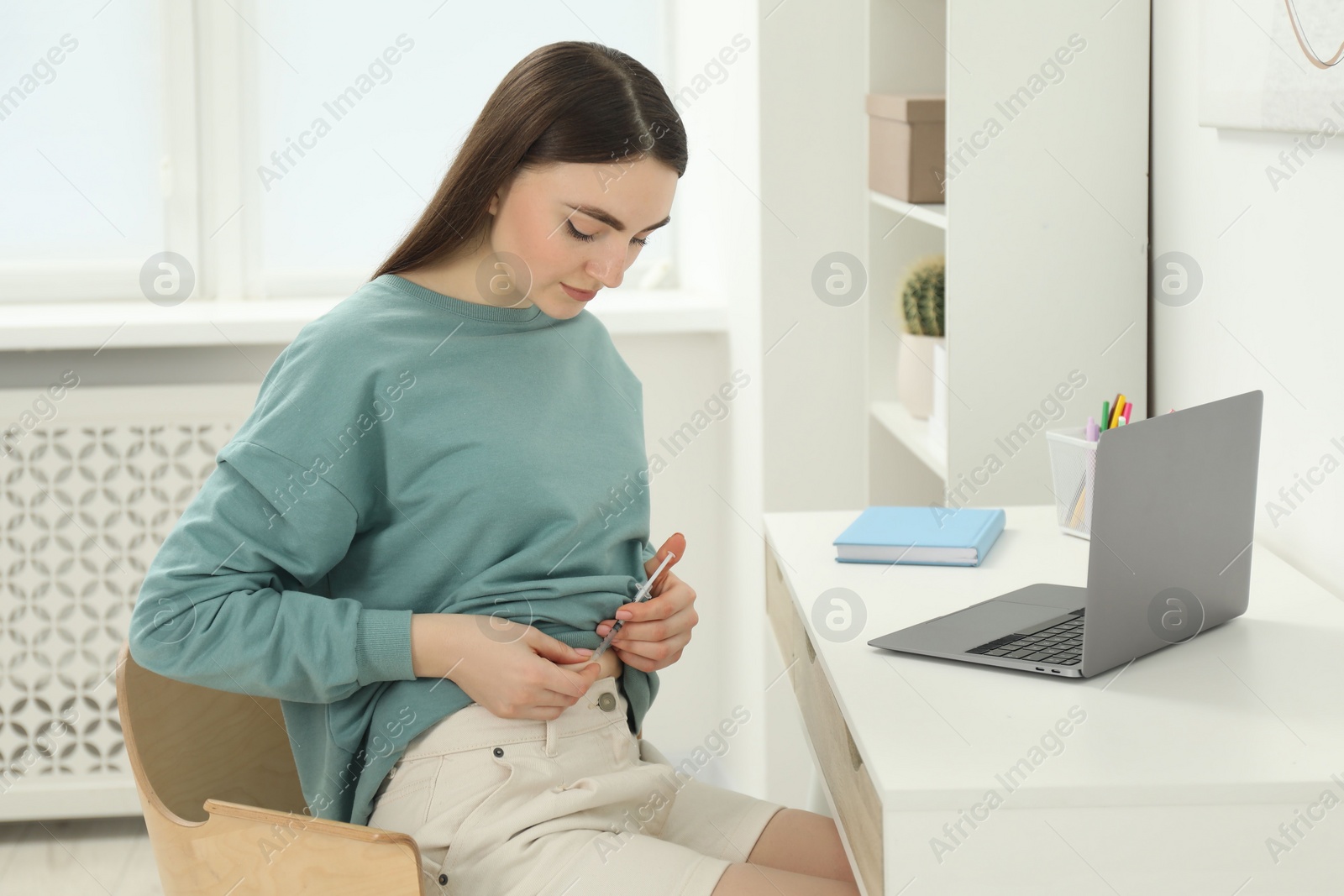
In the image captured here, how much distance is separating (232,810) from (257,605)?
153mm

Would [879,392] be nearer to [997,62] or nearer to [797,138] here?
[797,138]

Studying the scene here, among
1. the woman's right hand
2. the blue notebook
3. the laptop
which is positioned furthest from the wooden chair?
the blue notebook

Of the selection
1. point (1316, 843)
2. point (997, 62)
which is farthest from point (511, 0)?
point (1316, 843)

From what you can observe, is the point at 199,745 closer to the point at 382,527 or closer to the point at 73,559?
the point at 382,527

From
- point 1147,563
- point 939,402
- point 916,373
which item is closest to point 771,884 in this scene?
point 1147,563

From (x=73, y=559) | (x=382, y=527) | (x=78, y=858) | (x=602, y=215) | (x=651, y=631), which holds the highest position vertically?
(x=602, y=215)

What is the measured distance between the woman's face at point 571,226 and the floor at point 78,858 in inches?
57.2

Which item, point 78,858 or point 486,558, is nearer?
point 486,558

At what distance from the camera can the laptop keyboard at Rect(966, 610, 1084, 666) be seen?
3.20 feet

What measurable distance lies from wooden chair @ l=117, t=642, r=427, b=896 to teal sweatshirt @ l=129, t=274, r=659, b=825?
8 cm

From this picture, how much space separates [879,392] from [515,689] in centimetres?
124

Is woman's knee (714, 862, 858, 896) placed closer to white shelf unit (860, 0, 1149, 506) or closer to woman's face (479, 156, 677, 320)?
woman's face (479, 156, 677, 320)

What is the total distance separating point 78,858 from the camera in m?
2.25

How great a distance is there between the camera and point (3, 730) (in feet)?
7.48
